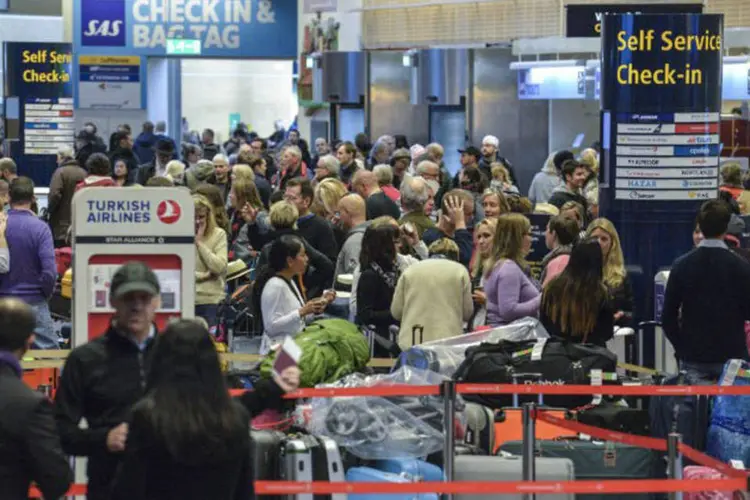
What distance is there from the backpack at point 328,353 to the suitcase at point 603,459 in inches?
43.5

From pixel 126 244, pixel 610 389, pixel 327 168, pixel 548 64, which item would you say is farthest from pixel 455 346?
pixel 548 64

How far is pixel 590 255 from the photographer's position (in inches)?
352

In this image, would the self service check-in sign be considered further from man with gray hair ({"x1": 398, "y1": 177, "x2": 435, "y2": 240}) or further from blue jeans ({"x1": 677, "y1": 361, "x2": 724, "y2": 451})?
blue jeans ({"x1": 677, "y1": 361, "x2": 724, "y2": 451})

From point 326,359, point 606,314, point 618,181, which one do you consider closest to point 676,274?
point 606,314

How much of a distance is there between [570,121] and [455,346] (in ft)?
46.9

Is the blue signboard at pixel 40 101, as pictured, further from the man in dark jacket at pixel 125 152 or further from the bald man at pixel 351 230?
the bald man at pixel 351 230

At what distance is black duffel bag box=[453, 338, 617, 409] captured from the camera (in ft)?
28.1

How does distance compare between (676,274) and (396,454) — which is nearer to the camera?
(396,454)

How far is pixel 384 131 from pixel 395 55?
1.22 meters

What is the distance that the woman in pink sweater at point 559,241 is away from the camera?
10180mm

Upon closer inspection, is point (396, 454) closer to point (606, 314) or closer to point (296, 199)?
point (606, 314)

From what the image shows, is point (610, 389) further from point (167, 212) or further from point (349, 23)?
point (349, 23)

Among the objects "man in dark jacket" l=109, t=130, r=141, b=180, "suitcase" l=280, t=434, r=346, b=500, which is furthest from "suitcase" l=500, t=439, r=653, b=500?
"man in dark jacket" l=109, t=130, r=141, b=180

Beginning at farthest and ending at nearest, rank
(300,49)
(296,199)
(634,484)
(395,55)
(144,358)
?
(300,49)
(395,55)
(296,199)
(634,484)
(144,358)
